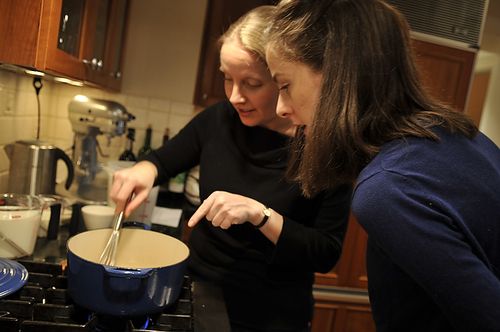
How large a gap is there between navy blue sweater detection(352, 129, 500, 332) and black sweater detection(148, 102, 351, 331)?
0.40m

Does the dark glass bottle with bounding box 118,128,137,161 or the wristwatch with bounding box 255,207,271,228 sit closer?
the wristwatch with bounding box 255,207,271,228

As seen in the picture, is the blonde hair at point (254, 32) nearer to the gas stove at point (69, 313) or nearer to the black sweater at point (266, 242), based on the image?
the black sweater at point (266, 242)

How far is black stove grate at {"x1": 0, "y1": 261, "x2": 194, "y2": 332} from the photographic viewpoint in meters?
0.66

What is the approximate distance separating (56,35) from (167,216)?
907mm

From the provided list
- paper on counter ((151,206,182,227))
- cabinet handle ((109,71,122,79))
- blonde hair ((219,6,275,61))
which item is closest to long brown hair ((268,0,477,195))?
blonde hair ((219,6,275,61))

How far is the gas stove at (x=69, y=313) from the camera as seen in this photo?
0.67m

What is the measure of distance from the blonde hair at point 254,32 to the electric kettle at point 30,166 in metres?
0.66

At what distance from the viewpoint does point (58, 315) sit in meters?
0.71

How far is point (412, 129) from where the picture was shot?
1.94 ft

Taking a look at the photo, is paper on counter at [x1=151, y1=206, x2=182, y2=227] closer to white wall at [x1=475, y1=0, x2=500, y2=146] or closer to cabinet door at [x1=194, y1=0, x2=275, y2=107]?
cabinet door at [x1=194, y1=0, x2=275, y2=107]

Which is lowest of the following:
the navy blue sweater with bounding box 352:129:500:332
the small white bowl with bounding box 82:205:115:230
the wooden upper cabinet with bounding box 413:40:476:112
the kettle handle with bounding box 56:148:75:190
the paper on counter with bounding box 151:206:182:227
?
the paper on counter with bounding box 151:206:182:227

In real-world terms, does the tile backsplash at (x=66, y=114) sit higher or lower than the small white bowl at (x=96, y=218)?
higher

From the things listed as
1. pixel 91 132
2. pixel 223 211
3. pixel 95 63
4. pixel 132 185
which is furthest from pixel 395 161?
pixel 91 132

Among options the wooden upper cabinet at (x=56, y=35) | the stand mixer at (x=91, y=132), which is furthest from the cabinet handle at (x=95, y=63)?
the stand mixer at (x=91, y=132)
